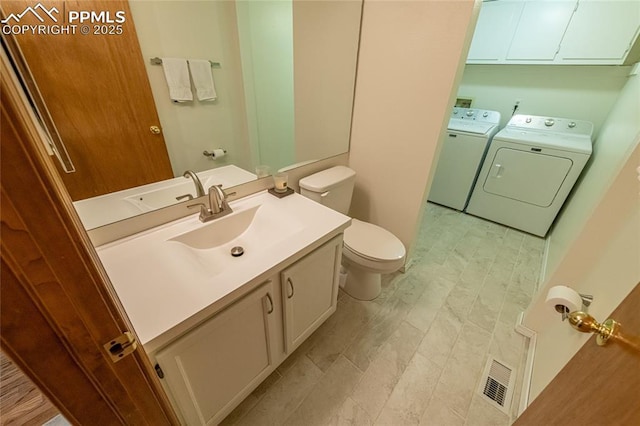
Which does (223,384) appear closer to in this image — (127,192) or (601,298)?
(127,192)

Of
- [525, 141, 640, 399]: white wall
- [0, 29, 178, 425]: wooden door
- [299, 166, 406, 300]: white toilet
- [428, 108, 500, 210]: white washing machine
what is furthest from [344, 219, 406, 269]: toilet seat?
[428, 108, 500, 210]: white washing machine

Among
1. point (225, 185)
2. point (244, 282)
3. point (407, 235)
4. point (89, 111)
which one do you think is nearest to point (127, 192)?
point (89, 111)

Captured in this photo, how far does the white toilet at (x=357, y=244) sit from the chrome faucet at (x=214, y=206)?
21.9 inches

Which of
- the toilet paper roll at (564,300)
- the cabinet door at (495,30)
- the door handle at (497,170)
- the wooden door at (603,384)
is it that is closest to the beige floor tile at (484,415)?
the wooden door at (603,384)

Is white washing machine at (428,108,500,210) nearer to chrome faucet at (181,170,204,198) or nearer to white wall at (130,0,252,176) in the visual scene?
white wall at (130,0,252,176)

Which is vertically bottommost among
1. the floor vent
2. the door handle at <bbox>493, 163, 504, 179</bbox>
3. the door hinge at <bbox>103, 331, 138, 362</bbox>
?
the floor vent

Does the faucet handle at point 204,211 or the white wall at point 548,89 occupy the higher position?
the white wall at point 548,89

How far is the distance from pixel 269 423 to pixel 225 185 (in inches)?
47.8

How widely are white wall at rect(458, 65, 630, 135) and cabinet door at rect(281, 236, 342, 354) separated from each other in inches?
121

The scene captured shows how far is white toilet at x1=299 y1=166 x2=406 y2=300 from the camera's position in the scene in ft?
5.26

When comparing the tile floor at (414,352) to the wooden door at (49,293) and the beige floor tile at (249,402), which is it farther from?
the wooden door at (49,293)

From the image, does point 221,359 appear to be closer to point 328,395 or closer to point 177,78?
point 328,395

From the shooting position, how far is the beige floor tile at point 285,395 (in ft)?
4.04

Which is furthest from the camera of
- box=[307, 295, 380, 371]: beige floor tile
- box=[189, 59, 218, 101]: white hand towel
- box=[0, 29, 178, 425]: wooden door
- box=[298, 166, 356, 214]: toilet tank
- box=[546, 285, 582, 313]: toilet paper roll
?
box=[298, 166, 356, 214]: toilet tank
